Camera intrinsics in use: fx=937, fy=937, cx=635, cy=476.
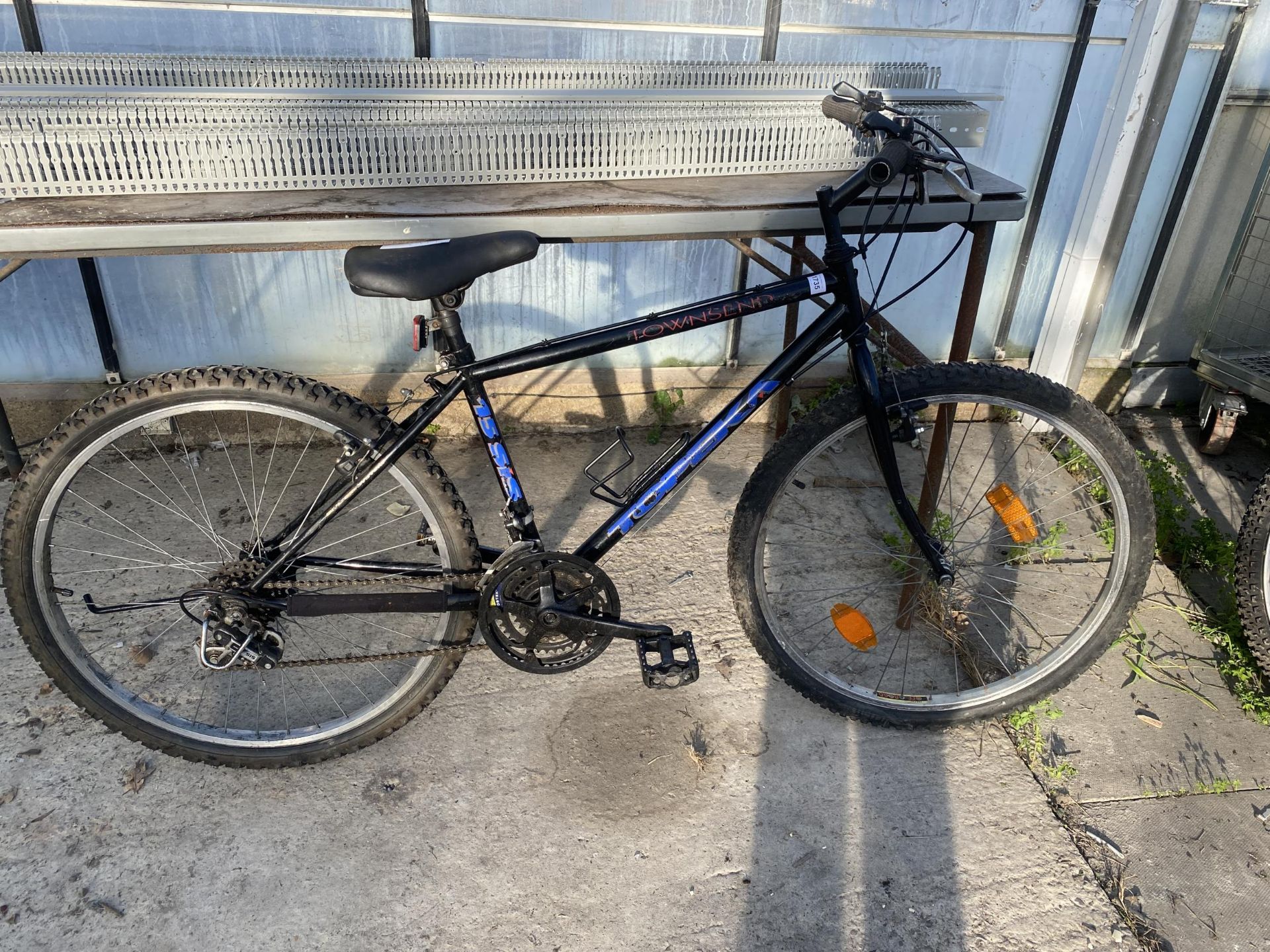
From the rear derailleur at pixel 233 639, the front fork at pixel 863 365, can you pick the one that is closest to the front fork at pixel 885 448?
the front fork at pixel 863 365

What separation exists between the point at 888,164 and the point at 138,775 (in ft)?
8.05

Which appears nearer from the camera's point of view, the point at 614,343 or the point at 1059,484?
the point at 614,343

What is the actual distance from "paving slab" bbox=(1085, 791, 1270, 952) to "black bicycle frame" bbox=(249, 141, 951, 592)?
838mm

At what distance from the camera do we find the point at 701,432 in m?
2.46

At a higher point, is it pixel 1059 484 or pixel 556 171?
pixel 556 171

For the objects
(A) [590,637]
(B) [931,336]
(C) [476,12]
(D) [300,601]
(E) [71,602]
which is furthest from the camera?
(B) [931,336]

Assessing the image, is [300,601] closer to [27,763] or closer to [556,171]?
[27,763]

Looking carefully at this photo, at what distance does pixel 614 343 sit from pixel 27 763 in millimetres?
1946

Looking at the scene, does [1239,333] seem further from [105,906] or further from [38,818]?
[38,818]

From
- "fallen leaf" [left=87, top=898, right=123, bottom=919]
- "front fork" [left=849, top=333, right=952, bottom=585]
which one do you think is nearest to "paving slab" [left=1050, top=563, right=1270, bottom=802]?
"front fork" [left=849, top=333, right=952, bottom=585]

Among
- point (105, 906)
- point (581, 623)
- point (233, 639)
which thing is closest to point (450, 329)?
point (581, 623)

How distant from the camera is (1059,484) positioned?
12.9ft

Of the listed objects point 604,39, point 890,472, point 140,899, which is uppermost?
point 604,39

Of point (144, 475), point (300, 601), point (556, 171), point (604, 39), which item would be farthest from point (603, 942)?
point (604, 39)
